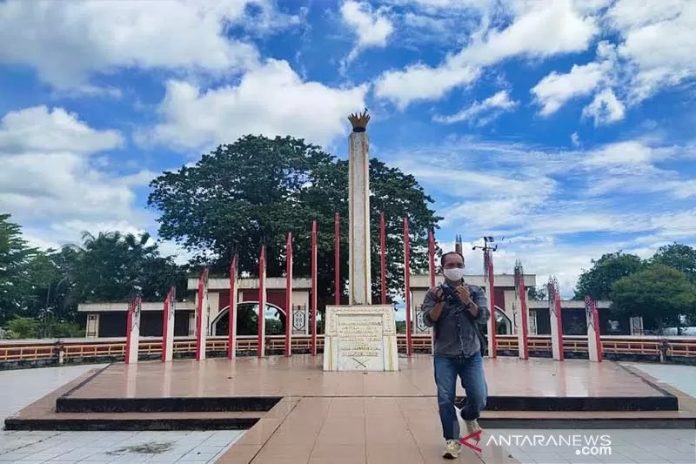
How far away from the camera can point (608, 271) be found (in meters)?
34.8

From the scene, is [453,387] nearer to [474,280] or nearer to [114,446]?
[114,446]

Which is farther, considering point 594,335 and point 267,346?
point 267,346

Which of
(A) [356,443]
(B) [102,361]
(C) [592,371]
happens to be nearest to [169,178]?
(B) [102,361]

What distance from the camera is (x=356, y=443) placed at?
14.4ft

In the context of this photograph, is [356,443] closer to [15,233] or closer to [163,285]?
[163,285]

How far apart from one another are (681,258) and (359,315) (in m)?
32.7

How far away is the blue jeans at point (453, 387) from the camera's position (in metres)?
3.73

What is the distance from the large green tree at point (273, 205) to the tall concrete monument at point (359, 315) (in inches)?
379

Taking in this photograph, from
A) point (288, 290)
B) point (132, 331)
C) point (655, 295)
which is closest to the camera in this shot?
point (132, 331)

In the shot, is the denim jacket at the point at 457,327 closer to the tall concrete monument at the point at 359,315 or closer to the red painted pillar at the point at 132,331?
the tall concrete monument at the point at 359,315

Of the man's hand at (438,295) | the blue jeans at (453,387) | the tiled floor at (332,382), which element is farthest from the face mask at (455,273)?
the tiled floor at (332,382)

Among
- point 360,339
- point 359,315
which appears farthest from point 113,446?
point 359,315

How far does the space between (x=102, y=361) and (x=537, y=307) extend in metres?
18.9

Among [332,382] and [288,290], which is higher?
[288,290]
